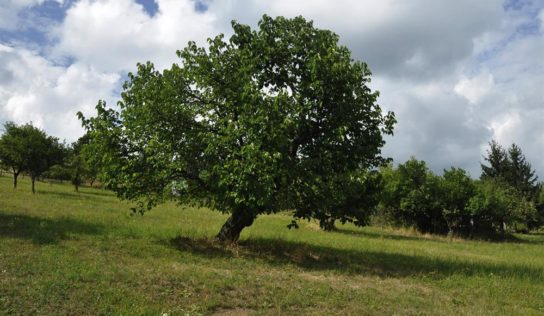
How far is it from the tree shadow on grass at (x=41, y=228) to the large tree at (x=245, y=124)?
302 centimetres

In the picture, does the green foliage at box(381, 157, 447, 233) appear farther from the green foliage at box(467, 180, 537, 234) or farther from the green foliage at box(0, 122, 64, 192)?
the green foliage at box(0, 122, 64, 192)

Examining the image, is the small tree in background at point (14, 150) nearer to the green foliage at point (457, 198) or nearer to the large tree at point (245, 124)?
the large tree at point (245, 124)

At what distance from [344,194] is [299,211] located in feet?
5.93

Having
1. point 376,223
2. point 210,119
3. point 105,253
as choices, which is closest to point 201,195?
point 210,119

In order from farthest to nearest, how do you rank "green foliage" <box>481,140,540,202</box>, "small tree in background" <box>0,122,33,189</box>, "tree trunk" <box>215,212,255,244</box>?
"green foliage" <box>481,140,540,202</box>, "small tree in background" <box>0,122,33,189</box>, "tree trunk" <box>215,212,255,244</box>

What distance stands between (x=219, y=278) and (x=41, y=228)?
10.2 metres

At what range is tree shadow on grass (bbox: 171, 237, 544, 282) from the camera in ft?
56.5

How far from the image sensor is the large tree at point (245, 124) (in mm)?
15477

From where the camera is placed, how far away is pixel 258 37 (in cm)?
1755

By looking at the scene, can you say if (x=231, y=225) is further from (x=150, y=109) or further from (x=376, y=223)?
(x=376, y=223)

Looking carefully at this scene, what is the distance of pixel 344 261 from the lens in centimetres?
1892

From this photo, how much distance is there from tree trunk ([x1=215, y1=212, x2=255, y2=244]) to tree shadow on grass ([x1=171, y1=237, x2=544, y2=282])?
0.46 metres

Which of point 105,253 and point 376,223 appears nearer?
point 105,253

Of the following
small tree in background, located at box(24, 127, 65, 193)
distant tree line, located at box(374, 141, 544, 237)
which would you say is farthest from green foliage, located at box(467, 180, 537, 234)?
small tree in background, located at box(24, 127, 65, 193)
